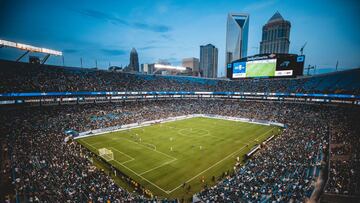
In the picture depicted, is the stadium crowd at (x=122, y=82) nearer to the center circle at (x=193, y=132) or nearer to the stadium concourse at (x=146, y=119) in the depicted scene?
the stadium concourse at (x=146, y=119)

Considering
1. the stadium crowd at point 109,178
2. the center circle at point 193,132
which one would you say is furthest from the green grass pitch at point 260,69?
the center circle at point 193,132

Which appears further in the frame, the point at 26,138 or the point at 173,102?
the point at 173,102

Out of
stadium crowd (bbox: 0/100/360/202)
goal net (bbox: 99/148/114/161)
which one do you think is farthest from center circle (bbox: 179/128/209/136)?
goal net (bbox: 99/148/114/161)

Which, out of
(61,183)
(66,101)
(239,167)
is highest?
(66,101)

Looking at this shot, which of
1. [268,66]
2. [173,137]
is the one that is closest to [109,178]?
[173,137]

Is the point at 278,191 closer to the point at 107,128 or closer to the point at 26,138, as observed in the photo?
the point at 26,138

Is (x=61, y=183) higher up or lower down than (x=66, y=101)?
lower down

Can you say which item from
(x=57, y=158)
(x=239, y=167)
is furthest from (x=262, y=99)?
(x=57, y=158)
